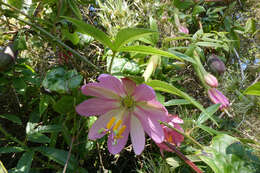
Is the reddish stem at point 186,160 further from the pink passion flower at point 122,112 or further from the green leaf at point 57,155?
the green leaf at point 57,155

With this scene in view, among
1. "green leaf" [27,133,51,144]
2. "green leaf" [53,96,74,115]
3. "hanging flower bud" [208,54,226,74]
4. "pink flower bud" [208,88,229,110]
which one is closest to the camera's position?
"green leaf" [53,96,74,115]

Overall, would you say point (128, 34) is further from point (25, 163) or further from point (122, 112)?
point (25, 163)

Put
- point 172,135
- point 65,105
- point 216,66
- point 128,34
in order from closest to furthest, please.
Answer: point 128,34, point 65,105, point 172,135, point 216,66

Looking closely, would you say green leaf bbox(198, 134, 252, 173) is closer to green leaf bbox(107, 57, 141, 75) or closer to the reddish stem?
the reddish stem

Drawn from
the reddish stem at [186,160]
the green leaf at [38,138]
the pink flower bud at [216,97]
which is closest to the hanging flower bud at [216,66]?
the pink flower bud at [216,97]

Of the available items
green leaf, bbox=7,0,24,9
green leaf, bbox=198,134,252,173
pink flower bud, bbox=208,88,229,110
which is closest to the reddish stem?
green leaf, bbox=198,134,252,173

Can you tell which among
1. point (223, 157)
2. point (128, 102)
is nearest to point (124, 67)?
point (128, 102)
